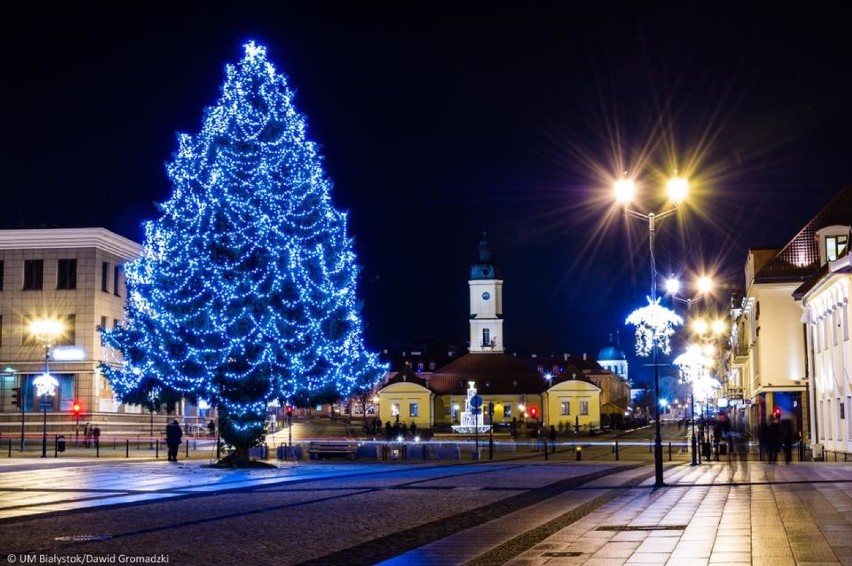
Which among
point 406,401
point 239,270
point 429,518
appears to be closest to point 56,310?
point 239,270

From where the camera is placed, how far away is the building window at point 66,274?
71125 millimetres

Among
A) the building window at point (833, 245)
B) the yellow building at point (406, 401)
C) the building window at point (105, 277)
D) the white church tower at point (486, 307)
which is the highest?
the white church tower at point (486, 307)

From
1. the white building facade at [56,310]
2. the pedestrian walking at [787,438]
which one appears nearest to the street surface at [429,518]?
the pedestrian walking at [787,438]

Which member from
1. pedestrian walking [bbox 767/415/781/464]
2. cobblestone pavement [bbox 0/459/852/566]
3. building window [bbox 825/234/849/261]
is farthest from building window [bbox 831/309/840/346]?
cobblestone pavement [bbox 0/459/852/566]

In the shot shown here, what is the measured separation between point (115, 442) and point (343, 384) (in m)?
34.0

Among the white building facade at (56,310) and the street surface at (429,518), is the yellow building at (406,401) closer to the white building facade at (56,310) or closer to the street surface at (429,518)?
the white building facade at (56,310)

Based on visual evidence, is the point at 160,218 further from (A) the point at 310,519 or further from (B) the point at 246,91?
(A) the point at 310,519

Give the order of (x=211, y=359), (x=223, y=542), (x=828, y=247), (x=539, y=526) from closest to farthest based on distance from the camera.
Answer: (x=223, y=542), (x=539, y=526), (x=211, y=359), (x=828, y=247)

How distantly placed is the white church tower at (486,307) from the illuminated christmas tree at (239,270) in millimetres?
121755

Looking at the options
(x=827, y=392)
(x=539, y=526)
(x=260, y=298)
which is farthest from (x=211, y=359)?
(x=827, y=392)

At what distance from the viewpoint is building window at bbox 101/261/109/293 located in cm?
7225

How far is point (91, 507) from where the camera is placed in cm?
2119

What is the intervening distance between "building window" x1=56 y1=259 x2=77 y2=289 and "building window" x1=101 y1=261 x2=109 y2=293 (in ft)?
6.12

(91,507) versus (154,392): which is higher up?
(154,392)
